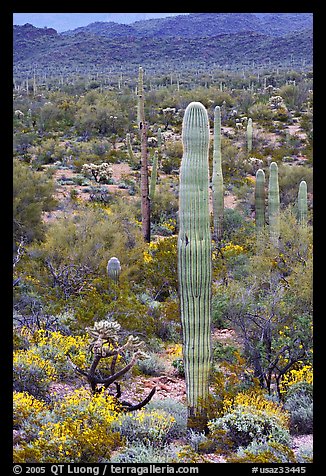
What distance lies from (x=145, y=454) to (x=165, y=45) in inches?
2107

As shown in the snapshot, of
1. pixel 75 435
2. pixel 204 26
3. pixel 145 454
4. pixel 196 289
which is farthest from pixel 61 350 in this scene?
pixel 204 26

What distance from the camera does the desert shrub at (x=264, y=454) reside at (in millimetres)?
5832

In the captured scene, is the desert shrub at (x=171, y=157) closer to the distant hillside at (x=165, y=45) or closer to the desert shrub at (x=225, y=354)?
the desert shrub at (x=225, y=354)

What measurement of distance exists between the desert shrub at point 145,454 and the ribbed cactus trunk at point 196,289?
1.90 ft

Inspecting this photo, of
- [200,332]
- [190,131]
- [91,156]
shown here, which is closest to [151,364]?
[200,332]

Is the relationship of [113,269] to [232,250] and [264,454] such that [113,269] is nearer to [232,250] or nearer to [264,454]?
[232,250]

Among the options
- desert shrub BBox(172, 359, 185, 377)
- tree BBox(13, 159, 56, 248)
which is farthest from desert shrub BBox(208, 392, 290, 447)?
tree BBox(13, 159, 56, 248)

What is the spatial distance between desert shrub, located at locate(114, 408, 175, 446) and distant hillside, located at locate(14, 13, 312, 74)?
46.8 meters

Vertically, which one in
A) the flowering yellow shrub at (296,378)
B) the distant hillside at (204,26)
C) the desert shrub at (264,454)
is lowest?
the desert shrub at (264,454)

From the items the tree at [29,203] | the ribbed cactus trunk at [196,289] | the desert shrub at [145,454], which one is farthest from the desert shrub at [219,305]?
the tree at [29,203]

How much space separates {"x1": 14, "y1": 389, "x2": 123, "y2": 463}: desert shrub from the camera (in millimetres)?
6031

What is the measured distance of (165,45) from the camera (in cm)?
5644

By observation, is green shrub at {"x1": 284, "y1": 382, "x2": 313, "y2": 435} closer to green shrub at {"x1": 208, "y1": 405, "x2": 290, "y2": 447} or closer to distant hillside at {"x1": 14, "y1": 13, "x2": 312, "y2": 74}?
green shrub at {"x1": 208, "y1": 405, "x2": 290, "y2": 447}

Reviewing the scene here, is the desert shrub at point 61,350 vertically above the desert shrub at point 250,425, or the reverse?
the desert shrub at point 61,350
